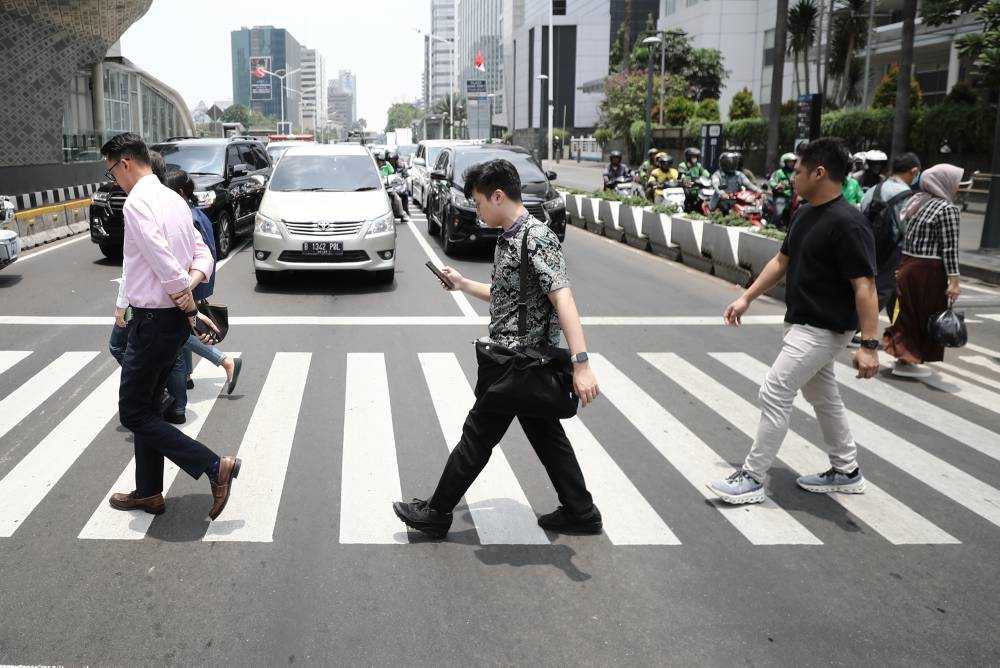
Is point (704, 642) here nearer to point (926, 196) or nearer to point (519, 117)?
point (926, 196)

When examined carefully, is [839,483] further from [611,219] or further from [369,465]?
[611,219]

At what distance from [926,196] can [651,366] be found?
2601 mm

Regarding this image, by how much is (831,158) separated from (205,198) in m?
11.6

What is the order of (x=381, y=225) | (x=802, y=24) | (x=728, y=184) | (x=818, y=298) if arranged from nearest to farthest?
(x=818, y=298) < (x=381, y=225) < (x=728, y=184) < (x=802, y=24)

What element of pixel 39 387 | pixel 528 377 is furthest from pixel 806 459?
pixel 39 387

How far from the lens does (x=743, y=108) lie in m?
51.9

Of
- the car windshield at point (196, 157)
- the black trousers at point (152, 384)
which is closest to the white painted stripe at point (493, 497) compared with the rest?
the black trousers at point (152, 384)

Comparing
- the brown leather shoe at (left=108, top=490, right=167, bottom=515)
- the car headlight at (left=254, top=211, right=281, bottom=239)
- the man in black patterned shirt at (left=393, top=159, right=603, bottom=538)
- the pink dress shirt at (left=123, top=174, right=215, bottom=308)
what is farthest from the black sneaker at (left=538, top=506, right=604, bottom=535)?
the car headlight at (left=254, top=211, right=281, bottom=239)

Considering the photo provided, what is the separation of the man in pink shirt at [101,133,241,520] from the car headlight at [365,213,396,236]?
724 centimetres

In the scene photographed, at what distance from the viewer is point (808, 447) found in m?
5.87

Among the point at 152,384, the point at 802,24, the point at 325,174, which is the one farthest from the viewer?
the point at 802,24

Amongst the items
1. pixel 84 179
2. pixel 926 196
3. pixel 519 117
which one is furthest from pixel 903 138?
pixel 519 117

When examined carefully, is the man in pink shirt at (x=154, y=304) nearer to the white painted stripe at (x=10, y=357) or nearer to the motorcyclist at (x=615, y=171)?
the white painted stripe at (x=10, y=357)

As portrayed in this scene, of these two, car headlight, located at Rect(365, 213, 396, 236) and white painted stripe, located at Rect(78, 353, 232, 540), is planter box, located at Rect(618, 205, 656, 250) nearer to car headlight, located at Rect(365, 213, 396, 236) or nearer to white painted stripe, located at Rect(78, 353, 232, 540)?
car headlight, located at Rect(365, 213, 396, 236)
